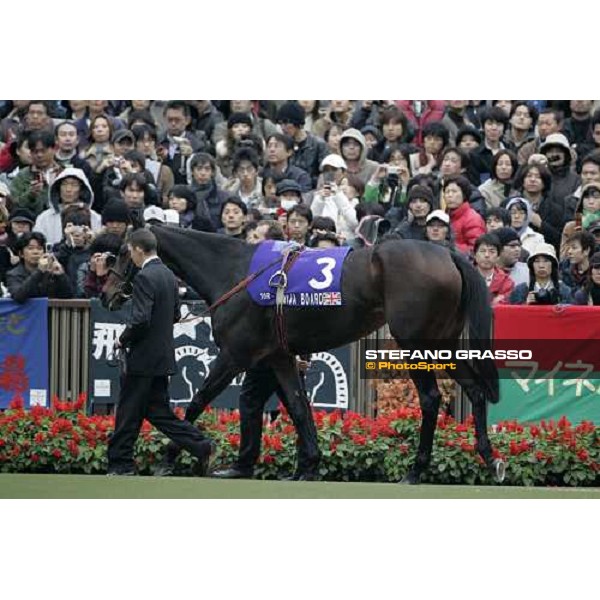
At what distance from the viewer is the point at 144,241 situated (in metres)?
11.5

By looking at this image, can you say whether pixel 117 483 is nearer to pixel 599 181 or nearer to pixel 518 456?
pixel 518 456

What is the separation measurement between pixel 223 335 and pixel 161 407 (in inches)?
31.2

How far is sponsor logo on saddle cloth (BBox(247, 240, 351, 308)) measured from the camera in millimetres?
11422

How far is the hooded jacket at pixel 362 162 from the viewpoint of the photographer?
15.3 meters

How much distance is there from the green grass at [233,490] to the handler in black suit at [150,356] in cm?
37

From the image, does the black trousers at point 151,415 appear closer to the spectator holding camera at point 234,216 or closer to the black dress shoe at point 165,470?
the black dress shoe at point 165,470

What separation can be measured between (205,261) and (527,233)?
12.3 ft

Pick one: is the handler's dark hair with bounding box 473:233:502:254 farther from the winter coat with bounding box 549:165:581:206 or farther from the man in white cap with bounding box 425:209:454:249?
the winter coat with bounding box 549:165:581:206

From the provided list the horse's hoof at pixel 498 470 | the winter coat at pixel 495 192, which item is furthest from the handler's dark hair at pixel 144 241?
the winter coat at pixel 495 192

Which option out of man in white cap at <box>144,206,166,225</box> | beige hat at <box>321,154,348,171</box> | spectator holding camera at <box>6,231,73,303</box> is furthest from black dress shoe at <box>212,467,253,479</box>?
beige hat at <box>321,154,348,171</box>

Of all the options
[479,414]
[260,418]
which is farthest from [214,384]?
[479,414]

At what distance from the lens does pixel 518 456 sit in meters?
11.9

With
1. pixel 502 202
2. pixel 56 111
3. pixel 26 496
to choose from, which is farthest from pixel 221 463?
pixel 56 111

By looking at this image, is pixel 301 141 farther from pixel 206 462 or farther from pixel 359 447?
pixel 206 462
